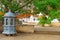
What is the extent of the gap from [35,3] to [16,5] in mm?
1746

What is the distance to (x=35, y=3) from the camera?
16.1 m

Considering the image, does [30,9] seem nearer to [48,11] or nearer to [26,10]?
[26,10]

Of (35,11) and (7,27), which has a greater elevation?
(35,11)

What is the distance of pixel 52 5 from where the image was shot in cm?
1559

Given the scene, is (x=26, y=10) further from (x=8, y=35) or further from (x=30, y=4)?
(x=8, y=35)

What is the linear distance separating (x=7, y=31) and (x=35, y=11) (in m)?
2.88

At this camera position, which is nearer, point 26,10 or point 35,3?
point 35,3

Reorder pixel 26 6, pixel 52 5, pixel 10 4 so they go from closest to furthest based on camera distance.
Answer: pixel 52 5 < pixel 10 4 < pixel 26 6

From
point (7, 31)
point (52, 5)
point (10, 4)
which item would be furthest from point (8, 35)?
point (52, 5)

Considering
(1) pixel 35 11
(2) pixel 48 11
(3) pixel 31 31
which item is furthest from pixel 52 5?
(3) pixel 31 31

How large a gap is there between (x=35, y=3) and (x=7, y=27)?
2763 millimetres

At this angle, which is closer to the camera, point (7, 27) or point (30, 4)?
point (7, 27)

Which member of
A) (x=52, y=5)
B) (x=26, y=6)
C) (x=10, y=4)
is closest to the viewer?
(x=52, y=5)

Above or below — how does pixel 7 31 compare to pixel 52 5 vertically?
below
